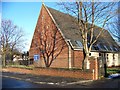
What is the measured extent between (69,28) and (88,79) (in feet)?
49.2

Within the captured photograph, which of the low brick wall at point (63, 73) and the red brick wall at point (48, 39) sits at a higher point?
the red brick wall at point (48, 39)

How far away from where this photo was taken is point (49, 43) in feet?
105

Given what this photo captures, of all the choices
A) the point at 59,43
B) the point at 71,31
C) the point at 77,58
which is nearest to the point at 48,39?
the point at 59,43

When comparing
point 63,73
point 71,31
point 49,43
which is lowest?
point 63,73

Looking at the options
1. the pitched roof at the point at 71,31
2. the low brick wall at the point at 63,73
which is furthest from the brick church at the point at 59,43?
the low brick wall at the point at 63,73

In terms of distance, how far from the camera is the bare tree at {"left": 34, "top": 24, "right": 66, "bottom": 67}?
100 ft

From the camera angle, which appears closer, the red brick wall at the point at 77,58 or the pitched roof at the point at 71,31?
the red brick wall at the point at 77,58

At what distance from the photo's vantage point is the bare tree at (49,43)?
1204 inches

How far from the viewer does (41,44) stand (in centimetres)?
3328

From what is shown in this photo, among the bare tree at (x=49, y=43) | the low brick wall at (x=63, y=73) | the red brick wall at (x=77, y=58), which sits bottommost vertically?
the low brick wall at (x=63, y=73)

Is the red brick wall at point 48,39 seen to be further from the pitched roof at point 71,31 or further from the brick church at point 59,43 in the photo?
the pitched roof at point 71,31

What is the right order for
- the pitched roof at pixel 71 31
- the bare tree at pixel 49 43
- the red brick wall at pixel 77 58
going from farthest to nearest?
the bare tree at pixel 49 43
the pitched roof at pixel 71 31
the red brick wall at pixel 77 58

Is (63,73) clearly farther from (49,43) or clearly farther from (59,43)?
(49,43)

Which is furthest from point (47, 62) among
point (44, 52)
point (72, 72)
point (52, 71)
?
point (72, 72)
